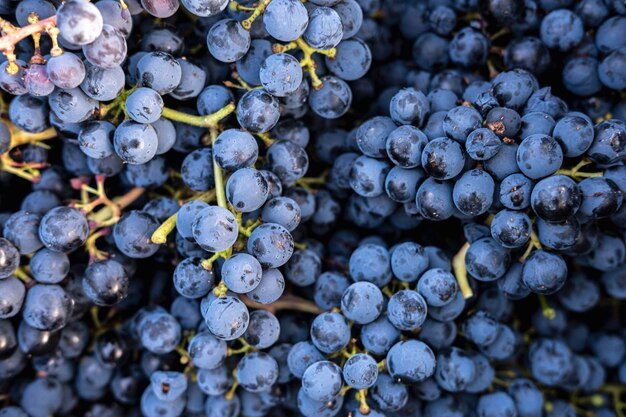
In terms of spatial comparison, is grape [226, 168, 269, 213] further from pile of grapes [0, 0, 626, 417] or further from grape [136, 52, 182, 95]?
grape [136, 52, 182, 95]

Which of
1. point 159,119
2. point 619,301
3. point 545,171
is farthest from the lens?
point 619,301

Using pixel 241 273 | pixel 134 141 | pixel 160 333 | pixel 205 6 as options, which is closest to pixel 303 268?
pixel 241 273

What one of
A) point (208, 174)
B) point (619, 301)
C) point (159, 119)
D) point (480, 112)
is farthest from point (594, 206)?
point (159, 119)

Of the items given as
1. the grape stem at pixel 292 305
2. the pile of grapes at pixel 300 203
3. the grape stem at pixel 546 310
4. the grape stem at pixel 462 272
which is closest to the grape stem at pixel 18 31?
the pile of grapes at pixel 300 203

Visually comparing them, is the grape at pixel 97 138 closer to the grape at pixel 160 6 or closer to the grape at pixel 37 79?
the grape at pixel 37 79

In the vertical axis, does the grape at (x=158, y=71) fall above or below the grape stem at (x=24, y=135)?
above

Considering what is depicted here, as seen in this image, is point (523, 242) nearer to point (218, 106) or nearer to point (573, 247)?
point (573, 247)
